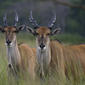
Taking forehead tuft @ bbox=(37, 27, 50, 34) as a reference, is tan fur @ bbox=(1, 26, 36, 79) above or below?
below

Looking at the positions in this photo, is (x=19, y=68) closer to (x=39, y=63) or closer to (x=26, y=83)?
(x=39, y=63)

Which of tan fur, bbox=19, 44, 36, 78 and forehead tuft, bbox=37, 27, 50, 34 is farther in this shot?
tan fur, bbox=19, 44, 36, 78

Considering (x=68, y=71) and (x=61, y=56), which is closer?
(x=68, y=71)

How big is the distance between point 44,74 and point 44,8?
103ft

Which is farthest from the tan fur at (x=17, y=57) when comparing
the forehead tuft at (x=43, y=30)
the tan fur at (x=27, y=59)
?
the forehead tuft at (x=43, y=30)

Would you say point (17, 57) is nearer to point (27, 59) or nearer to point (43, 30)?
point (27, 59)

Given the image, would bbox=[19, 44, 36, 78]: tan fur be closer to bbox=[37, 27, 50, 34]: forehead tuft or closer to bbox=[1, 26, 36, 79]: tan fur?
bbox=[1, 26, 36, 79]: tan fur

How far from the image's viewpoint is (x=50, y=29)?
9.13 metres

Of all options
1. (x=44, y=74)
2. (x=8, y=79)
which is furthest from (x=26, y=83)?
(x=44, y=74)

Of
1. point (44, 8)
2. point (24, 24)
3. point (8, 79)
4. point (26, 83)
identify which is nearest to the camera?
point (26, 83)

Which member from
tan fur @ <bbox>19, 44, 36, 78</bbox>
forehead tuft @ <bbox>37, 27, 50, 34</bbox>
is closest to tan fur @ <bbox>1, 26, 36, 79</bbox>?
tan fur @ <bbox>19, 44, 36, 78</bbox>

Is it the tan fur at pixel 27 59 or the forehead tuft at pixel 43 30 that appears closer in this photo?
the forehead tuft at pixel 43 30

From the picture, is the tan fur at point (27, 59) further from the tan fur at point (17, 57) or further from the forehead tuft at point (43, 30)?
the forehead tuft at point (43, 30)

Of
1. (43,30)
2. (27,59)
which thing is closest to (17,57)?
(27,59)
